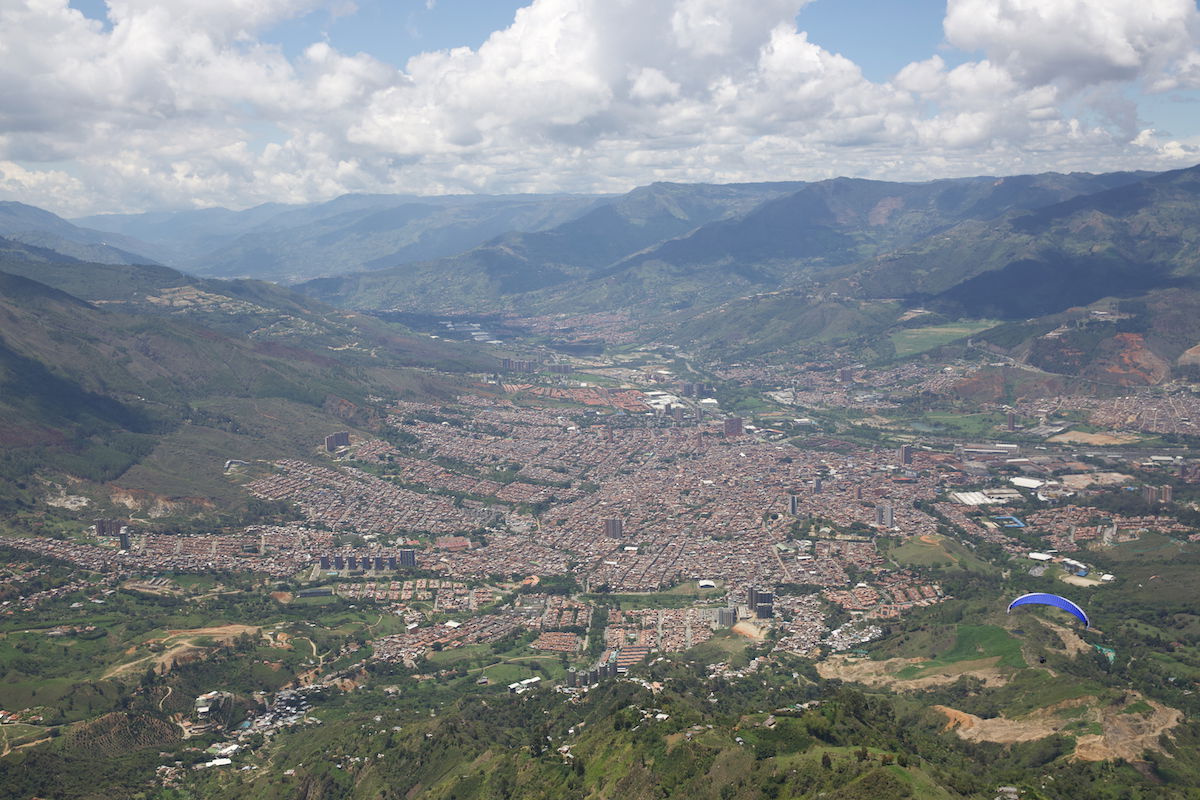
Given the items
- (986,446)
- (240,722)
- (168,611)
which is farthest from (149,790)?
(986,446)

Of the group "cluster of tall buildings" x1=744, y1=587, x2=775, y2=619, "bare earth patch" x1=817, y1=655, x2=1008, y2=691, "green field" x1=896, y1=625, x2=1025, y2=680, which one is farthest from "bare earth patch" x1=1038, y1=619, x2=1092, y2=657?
A: "cluster of tall buildings" x1=744, y1=587, x2=775, y2=619

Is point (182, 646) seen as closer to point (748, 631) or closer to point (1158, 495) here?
point (748, 631)

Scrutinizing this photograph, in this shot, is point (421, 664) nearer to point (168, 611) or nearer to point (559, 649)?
point (559, 649)

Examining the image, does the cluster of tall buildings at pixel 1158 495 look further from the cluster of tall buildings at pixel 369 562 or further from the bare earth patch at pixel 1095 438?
the cluster of tall buildings at pixel 369 562

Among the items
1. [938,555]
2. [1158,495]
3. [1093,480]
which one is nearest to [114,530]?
[938,555]

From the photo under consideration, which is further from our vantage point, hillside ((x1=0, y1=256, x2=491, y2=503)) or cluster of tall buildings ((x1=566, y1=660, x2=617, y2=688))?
hillside ((x1=0, y1=256, x2=491, y2=503))

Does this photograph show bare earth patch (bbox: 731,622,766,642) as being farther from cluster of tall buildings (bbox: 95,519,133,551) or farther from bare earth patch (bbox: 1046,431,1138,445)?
bare earth patch (bbox: 1046,431,1138,445)

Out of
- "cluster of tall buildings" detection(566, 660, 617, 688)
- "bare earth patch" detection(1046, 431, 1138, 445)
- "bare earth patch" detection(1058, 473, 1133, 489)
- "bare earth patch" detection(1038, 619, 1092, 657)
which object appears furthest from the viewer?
"bare earth patch" detection(1046, 431, 1138, 445)

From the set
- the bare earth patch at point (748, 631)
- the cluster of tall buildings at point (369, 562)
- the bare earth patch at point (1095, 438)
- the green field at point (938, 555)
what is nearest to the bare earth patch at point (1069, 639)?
the green field at point (938, 555)
